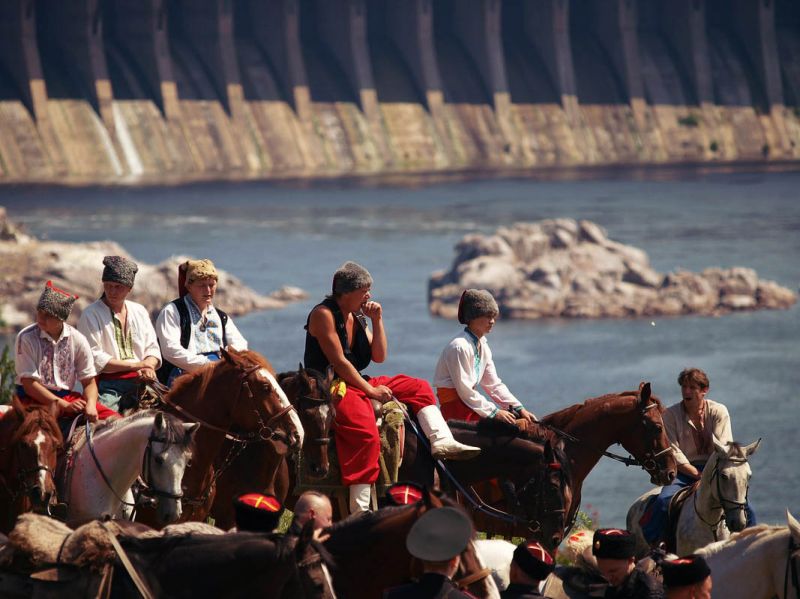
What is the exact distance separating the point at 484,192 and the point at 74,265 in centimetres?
3078

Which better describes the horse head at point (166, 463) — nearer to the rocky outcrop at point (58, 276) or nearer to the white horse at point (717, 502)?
the white horse at point (717, 502)

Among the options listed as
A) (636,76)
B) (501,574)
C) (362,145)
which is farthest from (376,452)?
(636,76)

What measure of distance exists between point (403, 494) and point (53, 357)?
8.45 feet

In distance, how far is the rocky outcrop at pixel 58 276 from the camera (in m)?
48.8

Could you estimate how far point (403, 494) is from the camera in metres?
6.47

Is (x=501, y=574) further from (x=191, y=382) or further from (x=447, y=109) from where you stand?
(x=447, y=109)

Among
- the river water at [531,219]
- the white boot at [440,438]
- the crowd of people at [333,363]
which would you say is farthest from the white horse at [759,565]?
the river water at [531,219]

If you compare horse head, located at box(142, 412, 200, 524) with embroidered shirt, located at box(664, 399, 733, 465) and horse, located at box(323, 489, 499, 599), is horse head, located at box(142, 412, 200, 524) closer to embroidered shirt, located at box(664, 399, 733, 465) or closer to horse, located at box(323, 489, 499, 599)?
horse, located at box(323, 489, 499, 599)

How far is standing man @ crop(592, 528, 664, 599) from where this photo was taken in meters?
6.32

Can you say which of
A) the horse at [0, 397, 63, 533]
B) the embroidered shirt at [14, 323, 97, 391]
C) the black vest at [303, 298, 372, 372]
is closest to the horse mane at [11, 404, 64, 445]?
the horse at [0, 397, 63, 533]

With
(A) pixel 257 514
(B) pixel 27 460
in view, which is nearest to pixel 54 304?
(B) pixel 27 460

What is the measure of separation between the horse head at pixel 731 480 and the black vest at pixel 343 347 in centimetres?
222

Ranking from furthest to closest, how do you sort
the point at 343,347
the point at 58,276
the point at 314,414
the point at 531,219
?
1. the point at 531,219
2. the point at 58,276
3. the point at 343,347
4. the point at 314,414

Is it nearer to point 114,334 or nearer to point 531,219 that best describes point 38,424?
point 114,334
